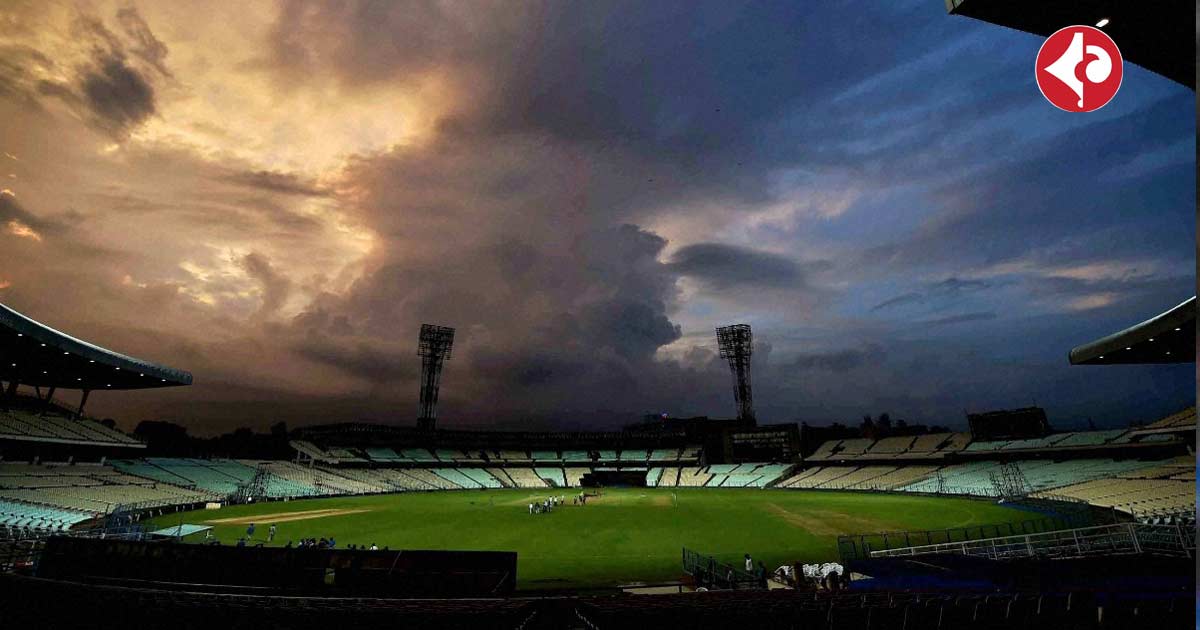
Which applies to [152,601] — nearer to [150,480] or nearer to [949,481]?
[150,480]

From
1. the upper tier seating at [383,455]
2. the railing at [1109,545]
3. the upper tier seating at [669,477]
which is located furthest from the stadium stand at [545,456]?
the railing at [1109,545]

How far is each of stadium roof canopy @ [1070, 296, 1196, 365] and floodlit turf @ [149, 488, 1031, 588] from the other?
510 inches

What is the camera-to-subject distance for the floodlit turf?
24.4m

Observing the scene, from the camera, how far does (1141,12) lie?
908 centimetres

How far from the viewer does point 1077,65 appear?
6074mm

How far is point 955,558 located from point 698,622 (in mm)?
12470

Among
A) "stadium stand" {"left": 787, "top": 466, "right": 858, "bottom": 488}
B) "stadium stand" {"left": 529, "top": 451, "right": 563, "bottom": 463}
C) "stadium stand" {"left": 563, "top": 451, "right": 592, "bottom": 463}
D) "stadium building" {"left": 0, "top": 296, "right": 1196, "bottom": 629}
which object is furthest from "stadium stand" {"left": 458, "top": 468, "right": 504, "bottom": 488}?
"stadium stand" {"left": 787, "top": 466, "right": 858, "bottom": 488}

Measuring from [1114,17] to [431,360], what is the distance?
86610 millimetres

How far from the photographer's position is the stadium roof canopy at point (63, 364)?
105ft

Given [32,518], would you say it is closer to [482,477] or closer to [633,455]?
[482,477]

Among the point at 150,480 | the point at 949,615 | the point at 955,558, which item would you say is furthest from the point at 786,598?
the point at 150,480

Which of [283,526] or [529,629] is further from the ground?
[529,629]

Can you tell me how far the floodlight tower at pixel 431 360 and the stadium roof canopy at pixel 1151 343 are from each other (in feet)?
263

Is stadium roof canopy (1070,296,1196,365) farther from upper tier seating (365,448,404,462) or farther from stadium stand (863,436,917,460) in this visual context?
upper tier seating (365,448,404,462)
